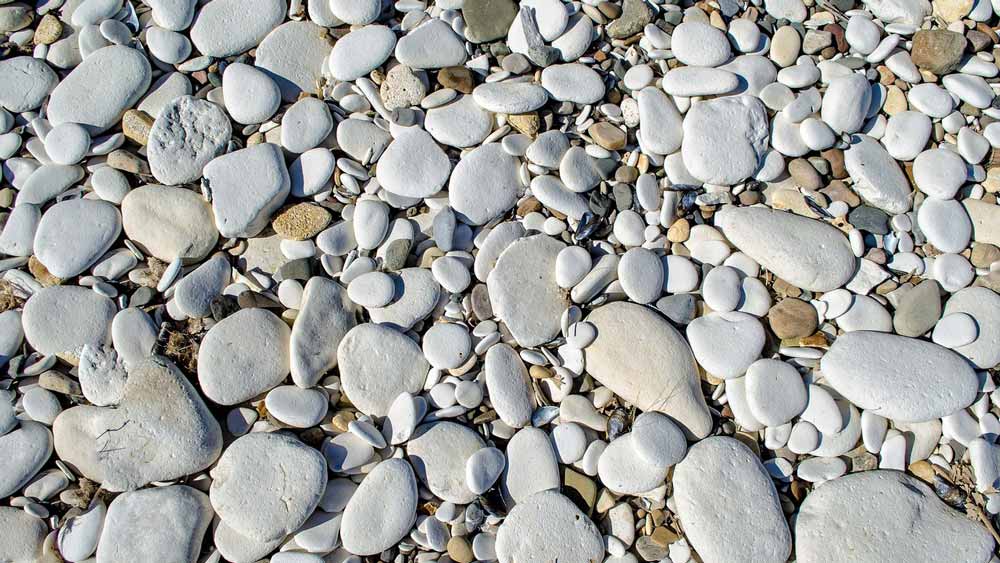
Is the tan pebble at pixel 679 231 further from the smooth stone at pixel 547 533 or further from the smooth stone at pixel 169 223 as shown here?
the smooth stone at pixel 169 223

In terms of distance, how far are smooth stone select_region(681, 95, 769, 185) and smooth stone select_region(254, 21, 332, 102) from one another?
31.3 inches

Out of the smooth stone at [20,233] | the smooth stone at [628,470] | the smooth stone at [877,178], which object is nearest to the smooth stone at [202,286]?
the smooth stone at [20,233]

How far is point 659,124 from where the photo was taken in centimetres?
152

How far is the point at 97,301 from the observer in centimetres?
144

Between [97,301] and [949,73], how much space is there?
1832mm

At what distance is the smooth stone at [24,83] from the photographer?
1553 mm

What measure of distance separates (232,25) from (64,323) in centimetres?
70

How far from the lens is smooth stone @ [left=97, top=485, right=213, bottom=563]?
1.31m

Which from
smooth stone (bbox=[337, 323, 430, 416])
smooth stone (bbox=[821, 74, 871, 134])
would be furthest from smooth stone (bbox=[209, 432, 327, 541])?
smooth stone (bbox=[821, 74, 871, 134])

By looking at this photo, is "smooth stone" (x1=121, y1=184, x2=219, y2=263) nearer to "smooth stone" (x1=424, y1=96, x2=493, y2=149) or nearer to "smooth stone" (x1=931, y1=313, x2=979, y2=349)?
"smooth stone" (x1=424, y1=96, x2=493, y2=149)

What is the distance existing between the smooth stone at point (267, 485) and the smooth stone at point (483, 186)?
0.55m

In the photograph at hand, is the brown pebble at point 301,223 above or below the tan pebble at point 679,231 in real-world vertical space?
above

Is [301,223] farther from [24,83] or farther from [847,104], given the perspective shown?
[847,104]

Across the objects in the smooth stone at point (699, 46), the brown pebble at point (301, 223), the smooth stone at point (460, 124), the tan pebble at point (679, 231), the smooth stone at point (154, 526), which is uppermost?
the smooth stone at point (699, 46)
